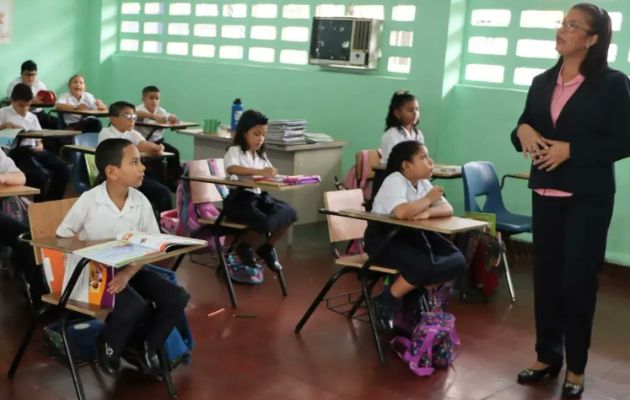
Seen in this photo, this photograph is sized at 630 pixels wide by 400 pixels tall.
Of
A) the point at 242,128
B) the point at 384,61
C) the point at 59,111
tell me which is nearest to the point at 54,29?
the point at 59,111

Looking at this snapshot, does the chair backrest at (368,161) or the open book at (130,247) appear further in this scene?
the chair backrest at (368,161)

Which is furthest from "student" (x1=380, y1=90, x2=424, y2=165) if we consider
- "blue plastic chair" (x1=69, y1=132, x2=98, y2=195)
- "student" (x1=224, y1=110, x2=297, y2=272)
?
"blue plastic chair" (x1=69, y1=132, x2=98, y2=195)

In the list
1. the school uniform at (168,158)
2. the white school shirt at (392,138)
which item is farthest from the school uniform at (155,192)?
the white school shirt at (392,138)

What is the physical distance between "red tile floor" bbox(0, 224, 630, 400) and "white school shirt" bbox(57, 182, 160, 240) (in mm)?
631

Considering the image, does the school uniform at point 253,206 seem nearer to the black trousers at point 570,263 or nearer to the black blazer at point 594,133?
the black trousers at point 570,263

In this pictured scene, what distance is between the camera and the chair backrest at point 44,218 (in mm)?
3318

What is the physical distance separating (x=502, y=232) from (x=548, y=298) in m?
1.83

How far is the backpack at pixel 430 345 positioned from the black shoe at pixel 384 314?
0.93 ft

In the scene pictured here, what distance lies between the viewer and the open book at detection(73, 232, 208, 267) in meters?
2.93

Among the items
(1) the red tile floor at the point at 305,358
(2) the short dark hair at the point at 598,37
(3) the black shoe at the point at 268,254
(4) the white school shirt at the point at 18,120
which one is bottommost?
(1) the red tile floor at the point at 305,358

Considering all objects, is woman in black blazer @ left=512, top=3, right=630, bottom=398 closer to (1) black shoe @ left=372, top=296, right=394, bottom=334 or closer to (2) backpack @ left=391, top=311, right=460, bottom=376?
(2) backpack @ left=391, top=311, right=460, bottom=376

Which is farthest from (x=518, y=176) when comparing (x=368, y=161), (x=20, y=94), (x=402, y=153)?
(x=20, y=94)

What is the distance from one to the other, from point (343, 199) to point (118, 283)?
1522 millimetres

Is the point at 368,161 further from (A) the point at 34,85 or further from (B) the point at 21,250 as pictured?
(A) the point at 34,85
